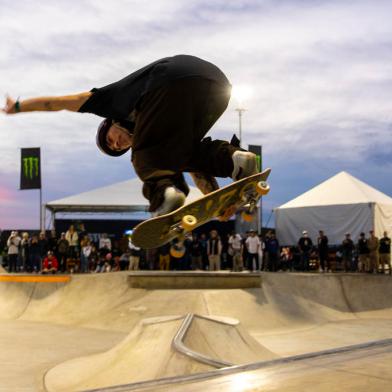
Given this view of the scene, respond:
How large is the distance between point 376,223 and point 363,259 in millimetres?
1889

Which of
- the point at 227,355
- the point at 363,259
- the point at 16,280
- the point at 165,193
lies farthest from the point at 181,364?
the point at 363,259

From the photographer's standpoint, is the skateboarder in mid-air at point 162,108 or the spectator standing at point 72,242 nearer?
the skateboarder in mid-air at point 162,108

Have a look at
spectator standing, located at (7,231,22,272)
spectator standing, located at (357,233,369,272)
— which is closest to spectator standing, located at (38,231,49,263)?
spectator standing, located at (7,231,22,272)

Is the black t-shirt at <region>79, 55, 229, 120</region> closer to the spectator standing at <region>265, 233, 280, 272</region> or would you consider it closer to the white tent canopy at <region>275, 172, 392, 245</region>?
the spectator standing at <region>265, 233, 280, 272</region>

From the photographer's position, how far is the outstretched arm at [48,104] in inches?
157

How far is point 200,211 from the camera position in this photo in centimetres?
419

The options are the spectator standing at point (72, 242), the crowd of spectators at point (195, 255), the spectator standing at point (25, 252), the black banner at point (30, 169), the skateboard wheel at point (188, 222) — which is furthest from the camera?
the black banner at point (30, 169)

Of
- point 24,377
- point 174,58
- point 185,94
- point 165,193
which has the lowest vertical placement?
point 24,377

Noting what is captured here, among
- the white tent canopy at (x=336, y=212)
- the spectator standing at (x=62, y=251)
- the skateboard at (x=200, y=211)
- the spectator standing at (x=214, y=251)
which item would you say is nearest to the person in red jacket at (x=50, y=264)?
the spectator standing at (x=62, y=251)

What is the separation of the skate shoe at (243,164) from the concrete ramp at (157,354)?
194 centimetres

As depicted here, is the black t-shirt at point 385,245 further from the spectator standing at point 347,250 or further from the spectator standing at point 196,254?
the spectator standing at point 196,254

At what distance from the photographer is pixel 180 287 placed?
11.9 m

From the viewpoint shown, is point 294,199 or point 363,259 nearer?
point 363,259

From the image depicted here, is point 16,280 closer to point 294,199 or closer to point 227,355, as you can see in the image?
point 227,355
